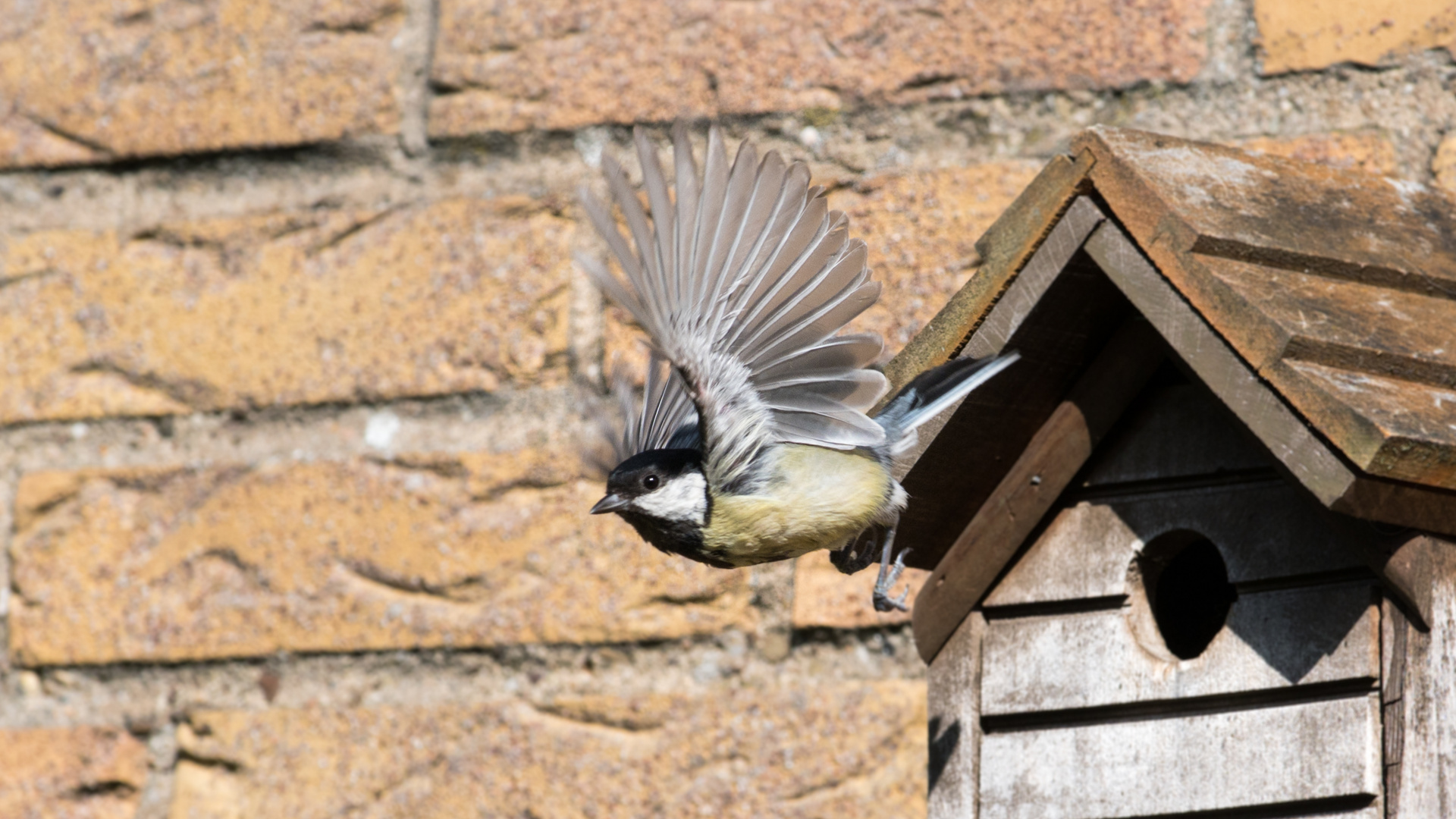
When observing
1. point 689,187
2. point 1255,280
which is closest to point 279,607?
point 689,187

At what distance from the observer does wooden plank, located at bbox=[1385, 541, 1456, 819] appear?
989 millimetres

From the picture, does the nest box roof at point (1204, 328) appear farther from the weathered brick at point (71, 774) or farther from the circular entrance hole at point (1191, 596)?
the weathered brick at point (71, 774)

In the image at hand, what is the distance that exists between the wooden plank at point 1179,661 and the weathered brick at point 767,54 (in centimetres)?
59

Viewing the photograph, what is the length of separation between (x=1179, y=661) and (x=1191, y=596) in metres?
0.16

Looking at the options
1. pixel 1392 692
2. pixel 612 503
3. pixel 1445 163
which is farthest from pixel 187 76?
pixel 1392 692

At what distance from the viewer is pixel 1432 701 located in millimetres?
1001

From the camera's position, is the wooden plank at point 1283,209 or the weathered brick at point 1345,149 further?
the weathered brick at point 1345,149

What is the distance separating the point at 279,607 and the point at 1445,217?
115 cm

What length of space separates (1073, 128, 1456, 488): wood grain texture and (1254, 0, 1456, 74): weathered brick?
12.6 inches

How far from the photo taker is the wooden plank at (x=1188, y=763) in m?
1.05

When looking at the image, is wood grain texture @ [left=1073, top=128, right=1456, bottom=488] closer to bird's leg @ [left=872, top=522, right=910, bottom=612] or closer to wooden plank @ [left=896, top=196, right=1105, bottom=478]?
wooden plank @ [left=896, top=196, right=1105, bottom=478]

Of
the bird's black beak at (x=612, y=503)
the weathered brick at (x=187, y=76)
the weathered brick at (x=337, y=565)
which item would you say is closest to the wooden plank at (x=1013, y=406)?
the bird's black beak at (x=612, y=503)

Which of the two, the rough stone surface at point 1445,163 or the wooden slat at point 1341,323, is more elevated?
the rough stone surface at point 1445,163

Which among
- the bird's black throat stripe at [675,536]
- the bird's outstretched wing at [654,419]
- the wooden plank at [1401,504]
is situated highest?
the bird's outstretched wing at [654,419]
